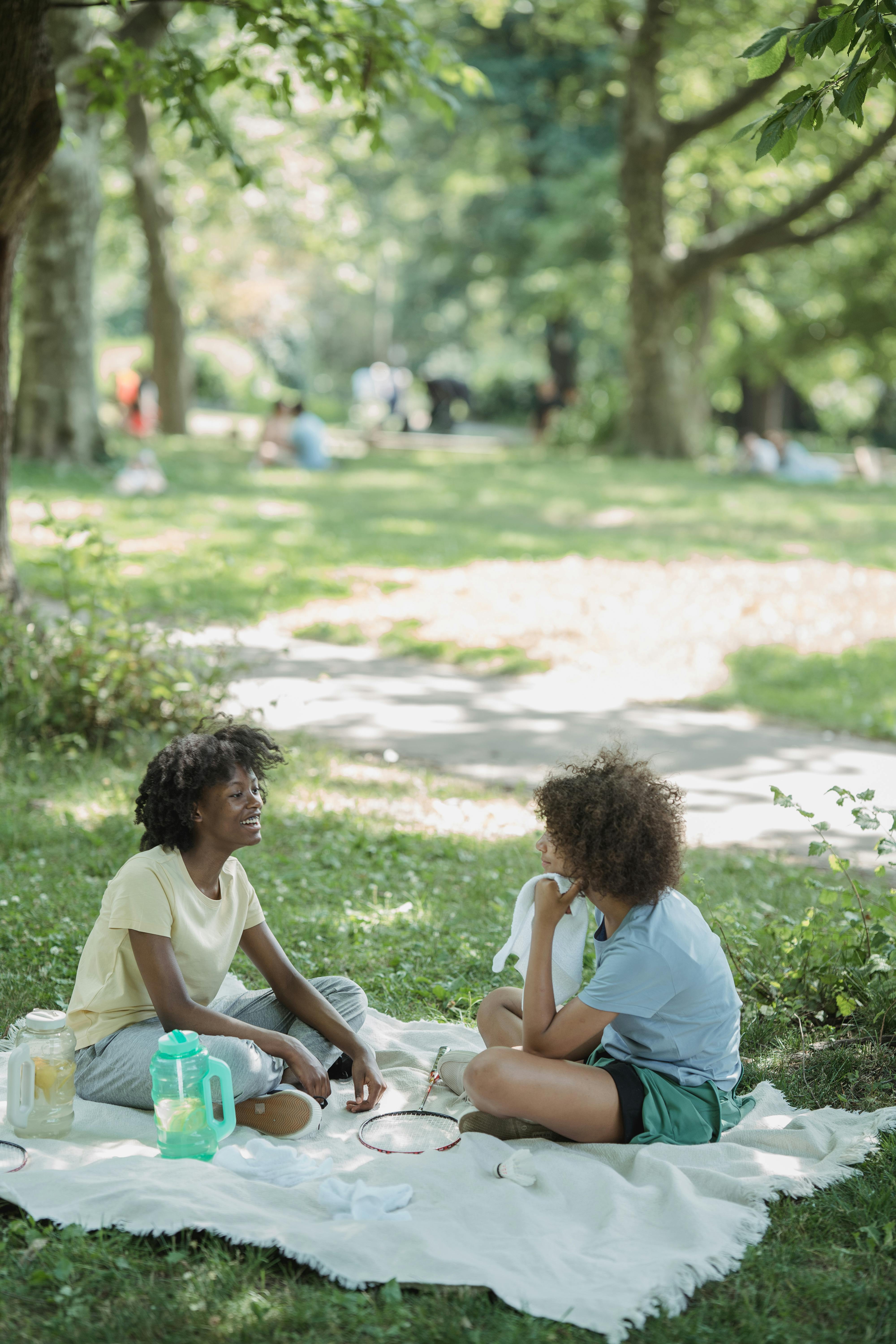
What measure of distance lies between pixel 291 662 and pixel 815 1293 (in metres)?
6.36

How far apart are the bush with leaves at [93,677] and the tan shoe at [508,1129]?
3.32 m

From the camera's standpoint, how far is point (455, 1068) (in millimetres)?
3867

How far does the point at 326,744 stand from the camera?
7.34 m

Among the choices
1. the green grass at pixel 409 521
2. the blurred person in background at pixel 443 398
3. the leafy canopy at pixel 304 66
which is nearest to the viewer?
the leafy canopy at pixel 304 66

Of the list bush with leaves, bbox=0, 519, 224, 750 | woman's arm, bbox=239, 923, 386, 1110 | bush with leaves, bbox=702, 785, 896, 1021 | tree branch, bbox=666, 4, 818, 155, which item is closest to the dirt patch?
bush with leaves, bbox=0, 519, 224, 750

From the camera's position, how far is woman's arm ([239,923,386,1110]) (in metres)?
3.88

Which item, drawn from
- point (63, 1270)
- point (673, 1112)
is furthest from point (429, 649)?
point (63, 1270)

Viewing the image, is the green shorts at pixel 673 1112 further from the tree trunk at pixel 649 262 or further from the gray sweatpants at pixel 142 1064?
the tree trunk at pixel 649 262

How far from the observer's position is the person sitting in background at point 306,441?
64.8 feet

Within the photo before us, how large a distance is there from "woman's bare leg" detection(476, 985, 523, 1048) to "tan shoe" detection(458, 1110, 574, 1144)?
228 millimetres

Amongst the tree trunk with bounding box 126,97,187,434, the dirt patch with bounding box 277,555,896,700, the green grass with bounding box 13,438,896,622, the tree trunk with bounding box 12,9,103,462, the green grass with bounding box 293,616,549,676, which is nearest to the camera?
the green grass with bounding box 293,616,549,676

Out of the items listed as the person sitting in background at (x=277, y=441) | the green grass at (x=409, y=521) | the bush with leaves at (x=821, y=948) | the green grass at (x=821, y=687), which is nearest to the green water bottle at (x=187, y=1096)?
the bush with leaves at (x=821, y=948)

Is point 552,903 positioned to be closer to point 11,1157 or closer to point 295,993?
point 295,993

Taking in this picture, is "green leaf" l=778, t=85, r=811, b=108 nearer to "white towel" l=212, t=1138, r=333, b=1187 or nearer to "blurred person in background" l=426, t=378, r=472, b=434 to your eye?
"white towel" l=212, t=1138, r=333, b=1187
